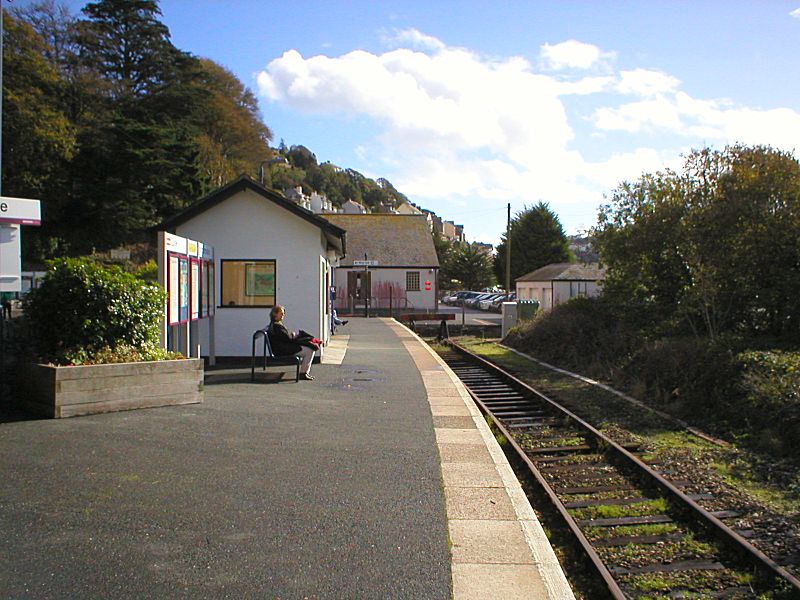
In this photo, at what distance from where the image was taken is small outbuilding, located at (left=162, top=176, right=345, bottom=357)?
49.3 ft

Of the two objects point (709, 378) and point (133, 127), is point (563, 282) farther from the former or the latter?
point (709, 378)

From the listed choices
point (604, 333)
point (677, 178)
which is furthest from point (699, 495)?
point (604, 333)

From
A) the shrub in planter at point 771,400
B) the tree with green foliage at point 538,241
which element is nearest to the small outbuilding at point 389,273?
the tree with green foliage at point 538,241

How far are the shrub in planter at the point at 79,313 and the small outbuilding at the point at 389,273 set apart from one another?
3991 cm

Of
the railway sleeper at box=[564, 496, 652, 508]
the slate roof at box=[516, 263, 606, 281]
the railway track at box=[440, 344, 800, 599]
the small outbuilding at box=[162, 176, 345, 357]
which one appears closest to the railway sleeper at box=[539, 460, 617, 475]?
the railway track at box=[440, 344, 800, 599]

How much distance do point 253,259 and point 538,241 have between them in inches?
2055

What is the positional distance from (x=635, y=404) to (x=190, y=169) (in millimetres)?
34298

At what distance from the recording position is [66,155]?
37.8m

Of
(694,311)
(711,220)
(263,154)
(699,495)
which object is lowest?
(699,495)

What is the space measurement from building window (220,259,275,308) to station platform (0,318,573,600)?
6.11 m

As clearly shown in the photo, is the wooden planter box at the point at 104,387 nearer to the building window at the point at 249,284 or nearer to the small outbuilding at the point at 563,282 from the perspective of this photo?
the building window at the point at 249,284

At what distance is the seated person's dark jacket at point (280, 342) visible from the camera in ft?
40.1

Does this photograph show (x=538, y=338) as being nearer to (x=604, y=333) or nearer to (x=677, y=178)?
(x=604, y=333)

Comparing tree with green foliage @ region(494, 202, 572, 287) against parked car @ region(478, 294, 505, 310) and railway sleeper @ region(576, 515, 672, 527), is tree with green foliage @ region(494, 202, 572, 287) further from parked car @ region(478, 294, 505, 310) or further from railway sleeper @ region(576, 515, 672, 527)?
railway sleeper @ region(576, 515, 672, 527)
